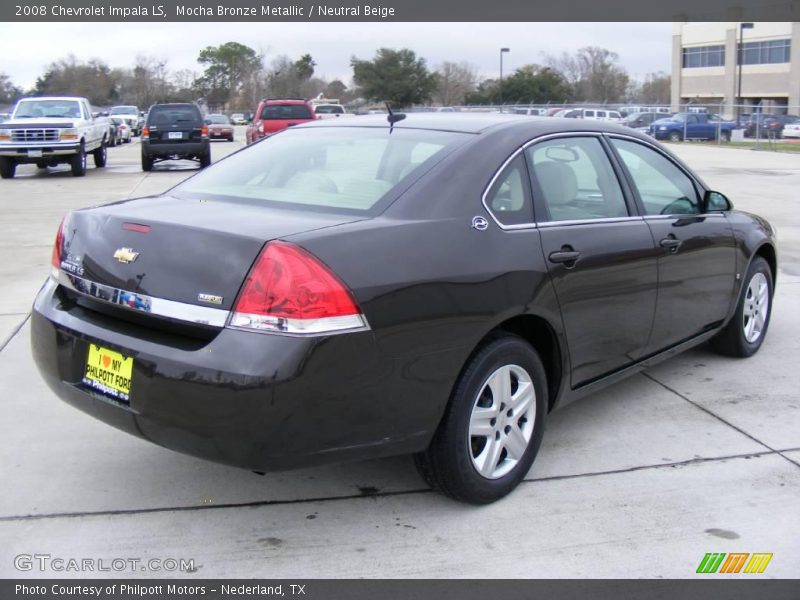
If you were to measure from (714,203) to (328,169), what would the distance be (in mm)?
2535

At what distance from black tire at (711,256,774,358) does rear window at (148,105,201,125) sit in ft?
60.3

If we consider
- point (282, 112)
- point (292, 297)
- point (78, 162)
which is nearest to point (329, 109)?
point (282, 112)

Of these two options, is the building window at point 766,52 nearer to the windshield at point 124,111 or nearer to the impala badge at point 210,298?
the windshield at point 124,111

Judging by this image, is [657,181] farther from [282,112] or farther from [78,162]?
[282,112]

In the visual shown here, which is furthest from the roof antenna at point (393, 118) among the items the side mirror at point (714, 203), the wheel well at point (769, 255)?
the wheel well at point (769, 255)

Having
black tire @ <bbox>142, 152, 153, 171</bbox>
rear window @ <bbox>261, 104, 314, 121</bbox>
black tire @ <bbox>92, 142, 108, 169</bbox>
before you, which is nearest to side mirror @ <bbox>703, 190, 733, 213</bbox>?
black tire @ <bbox>142, 152, 153, 171</bbox>

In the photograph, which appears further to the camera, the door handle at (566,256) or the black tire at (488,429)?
the door handle at (566,256)

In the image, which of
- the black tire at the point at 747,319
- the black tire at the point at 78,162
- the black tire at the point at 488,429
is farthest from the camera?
the black tire at the point at 78,162

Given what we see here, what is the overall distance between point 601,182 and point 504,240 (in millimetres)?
1060

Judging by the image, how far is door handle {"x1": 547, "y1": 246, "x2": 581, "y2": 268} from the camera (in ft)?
12.3

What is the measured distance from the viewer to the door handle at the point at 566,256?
3761 mm

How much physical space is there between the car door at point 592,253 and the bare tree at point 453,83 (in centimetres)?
8326
